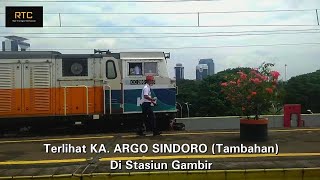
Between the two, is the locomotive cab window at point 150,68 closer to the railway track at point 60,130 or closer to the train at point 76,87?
the train at point 76,87

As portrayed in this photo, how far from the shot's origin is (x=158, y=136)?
10.7 m

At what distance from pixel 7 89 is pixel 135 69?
4.46 metres

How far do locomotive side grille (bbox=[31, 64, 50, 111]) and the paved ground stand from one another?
4.03m

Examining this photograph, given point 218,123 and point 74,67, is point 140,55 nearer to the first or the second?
point 74,67

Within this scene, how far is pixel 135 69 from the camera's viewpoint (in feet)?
49.2

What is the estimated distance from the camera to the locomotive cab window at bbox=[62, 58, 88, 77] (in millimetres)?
14625

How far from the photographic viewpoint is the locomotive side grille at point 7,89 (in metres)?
14.3

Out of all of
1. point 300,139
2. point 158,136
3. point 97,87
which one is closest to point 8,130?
point 97,87

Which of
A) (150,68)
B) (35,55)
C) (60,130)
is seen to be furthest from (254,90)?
(35,55)

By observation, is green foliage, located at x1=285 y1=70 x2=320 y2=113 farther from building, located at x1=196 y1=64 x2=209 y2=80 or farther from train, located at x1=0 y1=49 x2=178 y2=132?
train, located at x1=0 y1=49 x2=178 y2=132

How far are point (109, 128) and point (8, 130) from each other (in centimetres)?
351

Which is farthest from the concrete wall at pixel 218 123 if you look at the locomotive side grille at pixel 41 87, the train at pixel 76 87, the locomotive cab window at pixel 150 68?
the locomotive side grille at pixel 41 87

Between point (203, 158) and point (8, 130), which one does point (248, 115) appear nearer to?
point (203, 158)

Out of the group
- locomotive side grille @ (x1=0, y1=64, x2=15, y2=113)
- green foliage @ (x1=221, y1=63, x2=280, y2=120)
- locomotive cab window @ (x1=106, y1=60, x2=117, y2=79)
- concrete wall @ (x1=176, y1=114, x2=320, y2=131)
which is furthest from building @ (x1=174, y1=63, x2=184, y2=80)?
green foliage @ (x1=221, y1=63, x2=280, y2=120)
